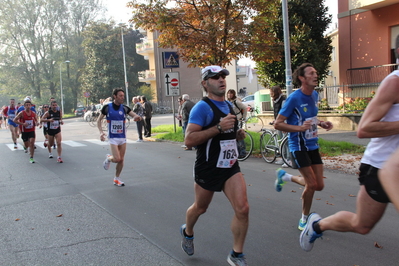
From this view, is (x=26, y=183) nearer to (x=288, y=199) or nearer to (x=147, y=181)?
(x=147, y=181)

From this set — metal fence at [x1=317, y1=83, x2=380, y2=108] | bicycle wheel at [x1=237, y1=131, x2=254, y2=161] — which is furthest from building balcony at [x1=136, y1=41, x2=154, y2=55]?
bicycle wheel at [x1=237, y1=131, x2=254, y2=161]

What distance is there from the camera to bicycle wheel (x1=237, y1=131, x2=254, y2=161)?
10.0 m

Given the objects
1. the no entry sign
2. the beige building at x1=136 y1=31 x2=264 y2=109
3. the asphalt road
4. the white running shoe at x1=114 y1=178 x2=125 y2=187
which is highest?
the beige building at x1=136 y1=31 x2=264 y2=109

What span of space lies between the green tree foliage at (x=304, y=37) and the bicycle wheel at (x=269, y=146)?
7092 millimetres

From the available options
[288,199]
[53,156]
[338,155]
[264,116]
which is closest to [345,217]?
[288,199]

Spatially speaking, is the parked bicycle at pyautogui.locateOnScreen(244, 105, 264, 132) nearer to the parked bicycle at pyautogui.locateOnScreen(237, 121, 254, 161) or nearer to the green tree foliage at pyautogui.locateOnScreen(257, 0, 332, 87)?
the green tree foliage at pyautogui.locateOnScreen(257, 0, 332, 87)

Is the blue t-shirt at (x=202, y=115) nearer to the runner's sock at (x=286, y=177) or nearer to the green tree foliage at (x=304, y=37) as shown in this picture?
the runner's sock at (x=286, y=177)

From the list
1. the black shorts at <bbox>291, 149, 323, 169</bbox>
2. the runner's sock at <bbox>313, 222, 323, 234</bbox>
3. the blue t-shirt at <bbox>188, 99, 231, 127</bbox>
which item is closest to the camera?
the runner's sock at <bbox>313, 222, 323, 234</bbox>

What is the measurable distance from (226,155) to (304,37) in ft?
47.1

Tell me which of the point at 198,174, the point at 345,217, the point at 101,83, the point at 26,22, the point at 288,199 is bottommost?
the point at 288,199

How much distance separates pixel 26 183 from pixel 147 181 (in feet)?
8.75

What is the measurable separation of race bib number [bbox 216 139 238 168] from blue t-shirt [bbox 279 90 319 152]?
1.18 metres

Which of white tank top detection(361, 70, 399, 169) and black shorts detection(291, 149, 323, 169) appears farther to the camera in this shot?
black shorts detection(291, 149, 323, 169)

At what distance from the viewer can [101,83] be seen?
47.9 meters
